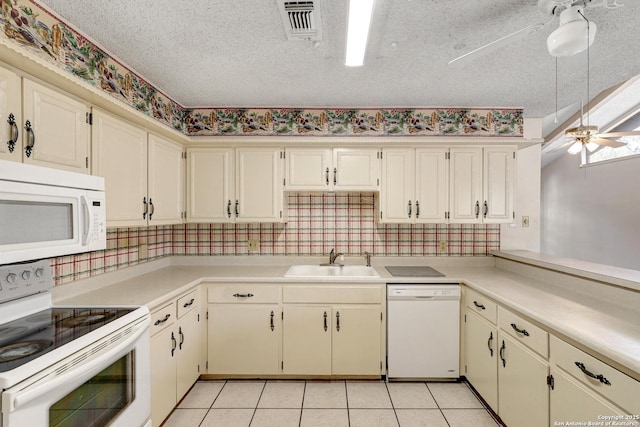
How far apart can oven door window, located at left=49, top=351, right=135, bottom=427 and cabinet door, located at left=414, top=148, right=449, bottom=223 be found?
92.3 inches

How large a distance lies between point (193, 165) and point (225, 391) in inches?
75.4

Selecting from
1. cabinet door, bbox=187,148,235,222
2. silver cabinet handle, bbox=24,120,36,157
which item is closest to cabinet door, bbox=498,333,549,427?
cabinet door, bbox=187,148,235,222

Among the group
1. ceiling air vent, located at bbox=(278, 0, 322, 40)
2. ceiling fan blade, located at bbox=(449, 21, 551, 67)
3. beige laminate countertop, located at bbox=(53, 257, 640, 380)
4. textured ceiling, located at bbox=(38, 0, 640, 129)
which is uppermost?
textured ceiling, located at bbox=(38, 0, 640, 129)

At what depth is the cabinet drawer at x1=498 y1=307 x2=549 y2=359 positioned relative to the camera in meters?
1.55

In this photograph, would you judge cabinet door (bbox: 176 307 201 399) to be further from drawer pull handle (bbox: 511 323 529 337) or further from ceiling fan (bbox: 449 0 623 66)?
ceiling fan (bbox: 449 0 623 66)

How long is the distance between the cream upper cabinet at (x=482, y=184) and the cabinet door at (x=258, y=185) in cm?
158

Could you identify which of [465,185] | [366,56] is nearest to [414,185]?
[465,185]

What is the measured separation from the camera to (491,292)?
6.70 ft

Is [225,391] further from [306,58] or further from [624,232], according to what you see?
[624,232]

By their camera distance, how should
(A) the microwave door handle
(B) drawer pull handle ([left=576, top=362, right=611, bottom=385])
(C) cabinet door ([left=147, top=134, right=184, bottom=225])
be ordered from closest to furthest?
(B) drawer pull handle ([left=576, top=362, right=611, bottom=385]), (A) the microwave door handle, (C) cabinet door ([left=147, top=134, right=184, bottom=225])

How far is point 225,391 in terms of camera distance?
94.2 inches

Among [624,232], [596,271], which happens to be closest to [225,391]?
[596,271]

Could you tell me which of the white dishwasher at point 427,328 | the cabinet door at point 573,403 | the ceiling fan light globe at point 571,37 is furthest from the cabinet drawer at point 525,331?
the ceiling fan light globe at point 571,37

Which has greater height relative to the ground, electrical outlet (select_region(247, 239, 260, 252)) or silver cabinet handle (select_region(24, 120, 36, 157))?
silver cabinet handle (select_region(24, 120, 36, 157))
